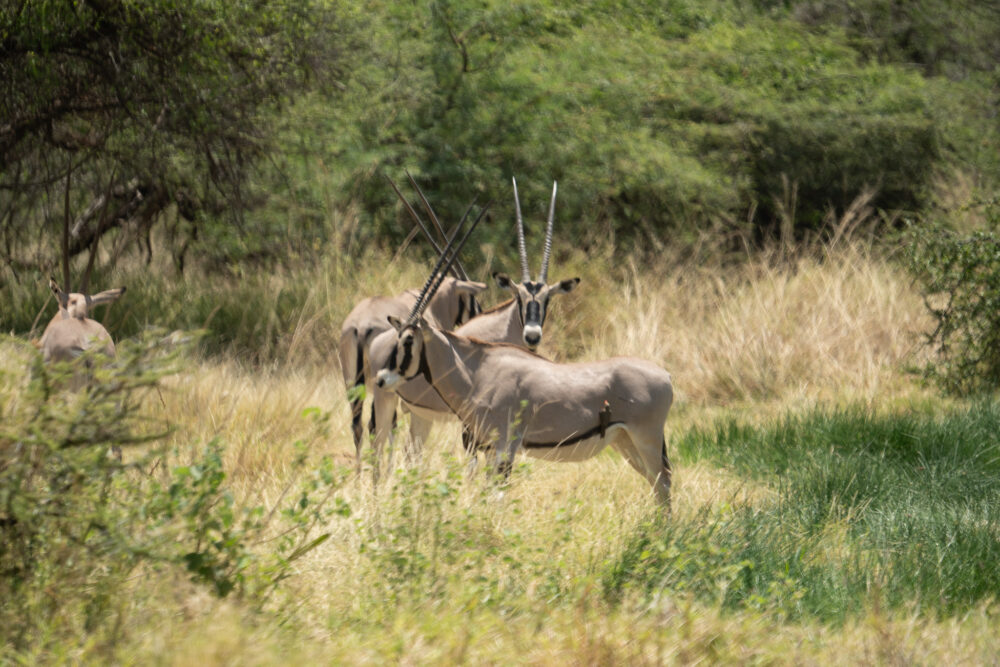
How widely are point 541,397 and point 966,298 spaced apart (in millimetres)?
5560

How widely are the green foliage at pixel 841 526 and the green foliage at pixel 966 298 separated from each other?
150cm

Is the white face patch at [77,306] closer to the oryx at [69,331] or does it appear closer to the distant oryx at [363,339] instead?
the oryx at [69,331]

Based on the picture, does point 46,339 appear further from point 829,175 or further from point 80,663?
point 829,175

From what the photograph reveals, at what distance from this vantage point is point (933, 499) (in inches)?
252

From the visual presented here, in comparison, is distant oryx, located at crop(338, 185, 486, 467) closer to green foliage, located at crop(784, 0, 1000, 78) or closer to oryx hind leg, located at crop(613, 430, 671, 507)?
oryx hind leg, located at crop(613, 430, 671, 507)

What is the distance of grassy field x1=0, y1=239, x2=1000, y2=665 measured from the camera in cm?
349

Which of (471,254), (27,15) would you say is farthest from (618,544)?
(471,254)

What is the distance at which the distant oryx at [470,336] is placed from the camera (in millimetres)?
6309

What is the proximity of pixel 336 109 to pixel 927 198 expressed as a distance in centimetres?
963

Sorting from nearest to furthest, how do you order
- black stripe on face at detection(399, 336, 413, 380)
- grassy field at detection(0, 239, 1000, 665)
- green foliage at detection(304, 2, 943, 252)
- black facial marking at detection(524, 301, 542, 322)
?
1. grassy field at detection(0, 239, 1000, 665)
2. black stripe on face at detection(399, 336, 413, 380)
3. black facial marking at detection(524, 301, 542, 322)
4. green foliage at detection(304, 2, 943, 252)

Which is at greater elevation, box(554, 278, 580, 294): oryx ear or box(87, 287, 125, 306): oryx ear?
box(87, 287, 125, 306): oryx ear

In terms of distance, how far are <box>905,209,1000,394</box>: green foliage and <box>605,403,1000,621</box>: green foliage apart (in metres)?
1.50

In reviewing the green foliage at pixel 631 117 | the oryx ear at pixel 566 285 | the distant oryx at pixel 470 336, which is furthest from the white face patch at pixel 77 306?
the green foliage at pixel 631 117

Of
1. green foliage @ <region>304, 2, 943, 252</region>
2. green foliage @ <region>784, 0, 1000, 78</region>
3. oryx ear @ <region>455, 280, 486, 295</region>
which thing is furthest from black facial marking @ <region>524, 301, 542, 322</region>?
green foliage @ <region>784, 0, 1000, 78</region>
